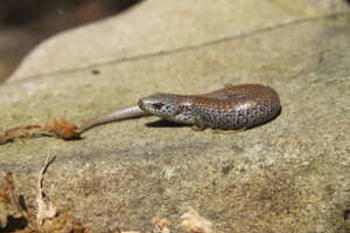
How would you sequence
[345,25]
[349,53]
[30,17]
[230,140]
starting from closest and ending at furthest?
[230,140], [349,53], [345,25], [30,17]

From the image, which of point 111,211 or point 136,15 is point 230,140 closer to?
point 111,211

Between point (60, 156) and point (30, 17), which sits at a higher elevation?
point (60, 156)

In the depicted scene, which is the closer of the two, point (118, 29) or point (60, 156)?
point (60, 156)

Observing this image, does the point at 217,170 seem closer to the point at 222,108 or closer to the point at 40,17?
the point at 222,108

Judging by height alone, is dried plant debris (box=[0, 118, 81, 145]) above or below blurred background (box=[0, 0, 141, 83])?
above

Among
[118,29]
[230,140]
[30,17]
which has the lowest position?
[30,17]

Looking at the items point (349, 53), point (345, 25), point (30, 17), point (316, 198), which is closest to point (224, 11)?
point (345, 25)

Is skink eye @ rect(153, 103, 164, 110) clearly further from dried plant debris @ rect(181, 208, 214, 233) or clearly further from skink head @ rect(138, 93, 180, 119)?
dried plant debris @ rect(181, 208, 214, 233)

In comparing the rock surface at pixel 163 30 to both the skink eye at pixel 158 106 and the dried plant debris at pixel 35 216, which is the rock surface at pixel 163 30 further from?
the dried plant debris at pixel 35 216

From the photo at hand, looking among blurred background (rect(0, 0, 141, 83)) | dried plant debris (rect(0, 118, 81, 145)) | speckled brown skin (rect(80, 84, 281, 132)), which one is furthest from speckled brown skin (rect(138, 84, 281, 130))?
blurred background (rect(0, 0, 141, 83))
